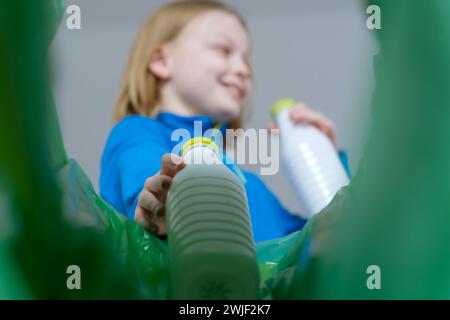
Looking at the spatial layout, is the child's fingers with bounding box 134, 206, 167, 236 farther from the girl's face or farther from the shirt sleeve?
the girl's face

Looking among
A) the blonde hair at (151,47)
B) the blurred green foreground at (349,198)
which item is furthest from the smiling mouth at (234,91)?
the blurred green foreground at (349,198)

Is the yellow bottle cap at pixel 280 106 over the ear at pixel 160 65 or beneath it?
beneath

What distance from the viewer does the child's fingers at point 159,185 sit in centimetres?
70

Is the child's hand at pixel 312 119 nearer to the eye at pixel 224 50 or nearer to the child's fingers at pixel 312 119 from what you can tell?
the child's fingers at pixel 312 119

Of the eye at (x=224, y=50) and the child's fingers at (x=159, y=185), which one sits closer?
the child's fingers at (x=159, y=185)

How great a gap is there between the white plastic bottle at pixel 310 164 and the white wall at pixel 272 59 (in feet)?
0.17

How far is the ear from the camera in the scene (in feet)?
4.04

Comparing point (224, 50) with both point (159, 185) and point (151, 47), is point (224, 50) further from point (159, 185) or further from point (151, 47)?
point (159, 185)

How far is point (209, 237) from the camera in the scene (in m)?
0.55

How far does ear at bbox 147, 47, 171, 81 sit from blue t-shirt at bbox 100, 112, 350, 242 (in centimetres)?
12

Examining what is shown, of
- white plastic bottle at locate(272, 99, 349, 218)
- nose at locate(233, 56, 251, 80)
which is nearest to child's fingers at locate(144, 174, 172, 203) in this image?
white plastic bottle at locate(272, 99, 349, 218)

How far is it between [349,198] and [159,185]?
19cm

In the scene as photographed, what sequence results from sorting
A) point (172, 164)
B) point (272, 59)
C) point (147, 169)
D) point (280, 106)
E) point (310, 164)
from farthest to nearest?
1. point (272, 59)
2. point (280, 106)
3. point (310, 164)
4. point (147, 169)
5. point (172, 164)

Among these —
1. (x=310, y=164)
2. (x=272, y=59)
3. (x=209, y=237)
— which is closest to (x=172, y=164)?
(x=209, y=237)
